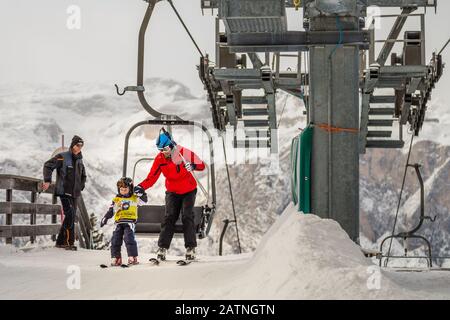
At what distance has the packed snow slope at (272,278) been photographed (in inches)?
210

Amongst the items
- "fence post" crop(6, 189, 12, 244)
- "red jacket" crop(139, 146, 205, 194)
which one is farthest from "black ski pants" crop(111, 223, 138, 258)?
"fence post" crop(6, 189, 12, 244)

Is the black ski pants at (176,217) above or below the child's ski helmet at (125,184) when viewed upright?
below

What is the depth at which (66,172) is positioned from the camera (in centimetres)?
1148

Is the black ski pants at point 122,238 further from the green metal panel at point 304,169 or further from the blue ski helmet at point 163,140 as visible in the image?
the green metal panel at point 304,169

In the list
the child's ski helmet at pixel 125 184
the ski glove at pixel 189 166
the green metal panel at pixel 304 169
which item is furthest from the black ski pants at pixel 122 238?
the green metal panel at pixel 304 169

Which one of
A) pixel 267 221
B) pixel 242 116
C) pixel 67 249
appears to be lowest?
pixel 267 221

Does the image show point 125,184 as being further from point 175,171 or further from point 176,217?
point 176,217

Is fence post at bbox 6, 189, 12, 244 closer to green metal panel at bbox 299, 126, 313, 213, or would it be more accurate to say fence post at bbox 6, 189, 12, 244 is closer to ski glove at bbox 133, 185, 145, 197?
ski glove at bbox 133, 185, 145, 197

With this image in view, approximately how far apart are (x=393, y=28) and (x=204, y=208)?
5611mm

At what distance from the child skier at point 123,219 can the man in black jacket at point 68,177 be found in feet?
8.14

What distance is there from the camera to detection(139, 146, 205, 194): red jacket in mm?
9336

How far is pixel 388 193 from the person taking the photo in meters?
172

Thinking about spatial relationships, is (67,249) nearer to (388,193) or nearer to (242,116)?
(242,116)
